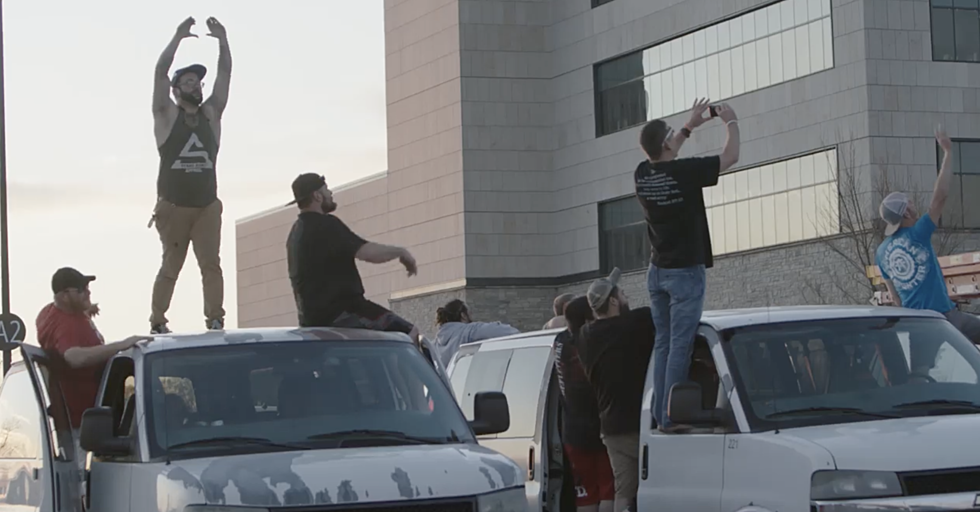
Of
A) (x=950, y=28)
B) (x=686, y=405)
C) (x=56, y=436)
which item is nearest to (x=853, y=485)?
(x=686, y=405)

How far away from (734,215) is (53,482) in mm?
43722

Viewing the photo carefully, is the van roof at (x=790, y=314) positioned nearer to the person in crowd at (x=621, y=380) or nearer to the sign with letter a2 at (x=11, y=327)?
the person in crowd at (x=621, y=380)

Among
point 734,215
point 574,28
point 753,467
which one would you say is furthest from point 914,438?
point 574,28

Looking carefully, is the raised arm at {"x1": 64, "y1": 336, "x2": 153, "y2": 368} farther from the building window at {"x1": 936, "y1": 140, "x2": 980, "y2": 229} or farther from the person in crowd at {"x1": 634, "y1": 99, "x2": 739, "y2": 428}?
the building window at {"x1": 936, "y1": 140, "x2": 980, "y2": 229}

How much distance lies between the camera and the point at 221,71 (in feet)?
45.3

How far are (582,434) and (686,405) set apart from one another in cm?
227

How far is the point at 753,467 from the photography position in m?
9.15

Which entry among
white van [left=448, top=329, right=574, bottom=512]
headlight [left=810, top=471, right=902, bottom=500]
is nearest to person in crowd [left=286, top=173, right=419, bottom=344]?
white van [left=448, top=329, right=574, bottom=512]

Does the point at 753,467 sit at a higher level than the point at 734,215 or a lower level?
lower

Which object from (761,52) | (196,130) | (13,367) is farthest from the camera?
(761,52)

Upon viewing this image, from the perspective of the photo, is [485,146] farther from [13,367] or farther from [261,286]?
[13,367]

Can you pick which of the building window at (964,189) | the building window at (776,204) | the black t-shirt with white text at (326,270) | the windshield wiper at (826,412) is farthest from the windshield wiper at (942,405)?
the building window at (776,204)

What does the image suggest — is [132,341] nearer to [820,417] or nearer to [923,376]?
[820,417]

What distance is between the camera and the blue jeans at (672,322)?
9.98m
